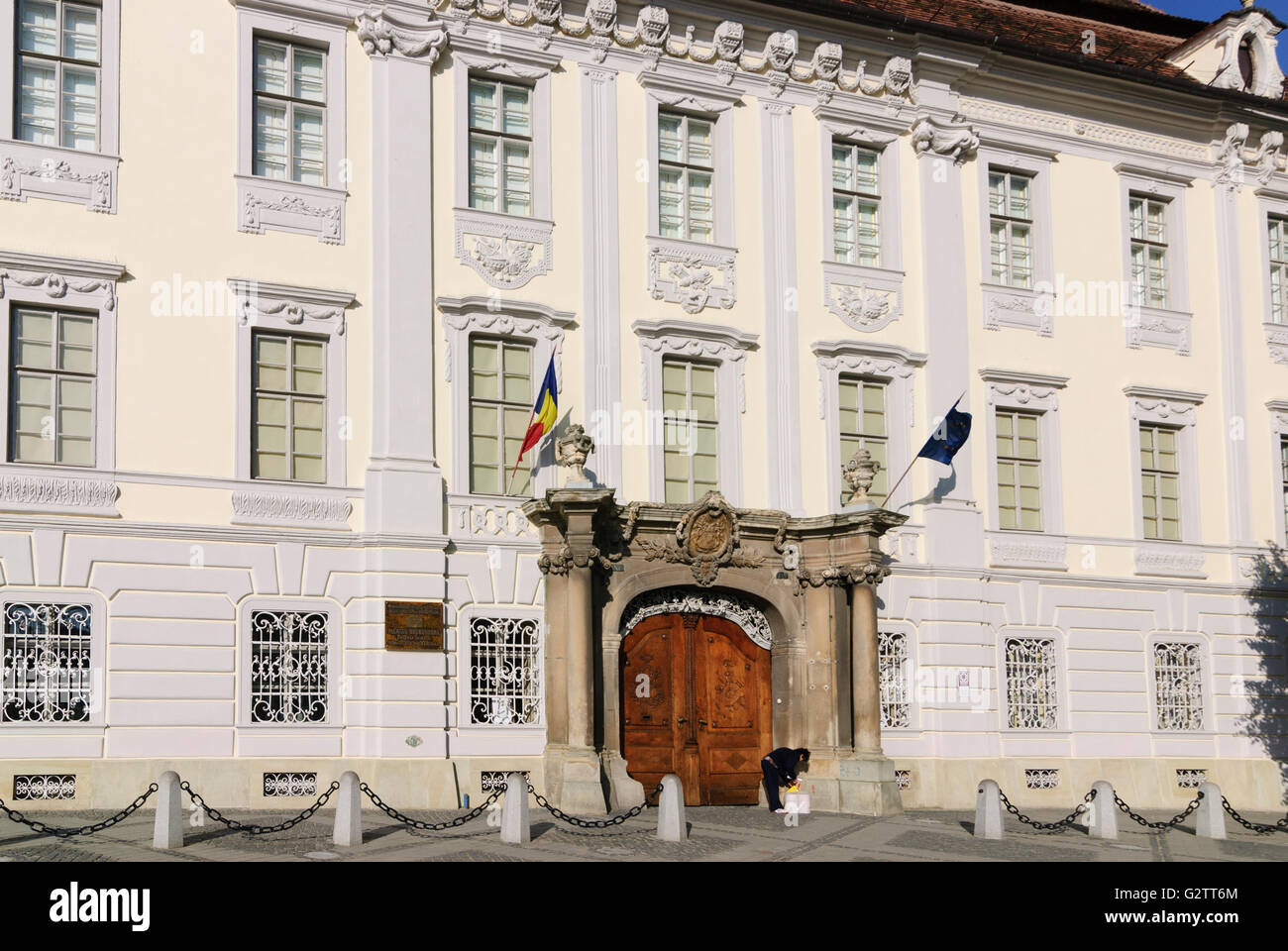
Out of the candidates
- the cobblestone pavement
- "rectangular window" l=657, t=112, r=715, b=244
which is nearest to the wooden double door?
the cobblestone pavement

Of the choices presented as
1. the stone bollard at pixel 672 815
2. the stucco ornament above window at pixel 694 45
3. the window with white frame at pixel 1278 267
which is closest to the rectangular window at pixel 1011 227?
the stucco ornament above window at pixel 694 45

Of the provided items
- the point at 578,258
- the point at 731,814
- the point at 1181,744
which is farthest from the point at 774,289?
the point at 1181,744

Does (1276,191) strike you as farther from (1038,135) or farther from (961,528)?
(961,528)

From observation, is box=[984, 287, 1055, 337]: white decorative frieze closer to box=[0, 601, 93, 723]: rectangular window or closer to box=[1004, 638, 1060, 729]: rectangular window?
box=[1004, 638, 1060, 729]: rectangular window

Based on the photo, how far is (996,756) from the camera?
23.8 m

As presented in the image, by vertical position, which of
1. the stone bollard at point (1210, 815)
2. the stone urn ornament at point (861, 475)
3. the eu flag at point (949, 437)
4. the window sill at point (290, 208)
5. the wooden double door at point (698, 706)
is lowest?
the stone bollard at point (1210, 815)

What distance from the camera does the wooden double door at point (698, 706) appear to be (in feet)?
71.1

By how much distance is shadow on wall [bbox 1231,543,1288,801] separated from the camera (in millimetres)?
26125

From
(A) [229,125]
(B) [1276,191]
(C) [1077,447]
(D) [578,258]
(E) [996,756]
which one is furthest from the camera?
(B) [1276,191]

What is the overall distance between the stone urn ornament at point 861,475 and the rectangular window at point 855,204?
135 inches

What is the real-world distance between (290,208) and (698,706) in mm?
8519

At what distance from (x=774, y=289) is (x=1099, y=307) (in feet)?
19.6

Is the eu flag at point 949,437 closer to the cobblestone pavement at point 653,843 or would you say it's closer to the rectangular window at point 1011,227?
the rectangular window at point 1011,227

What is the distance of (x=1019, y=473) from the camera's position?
82.1ft
